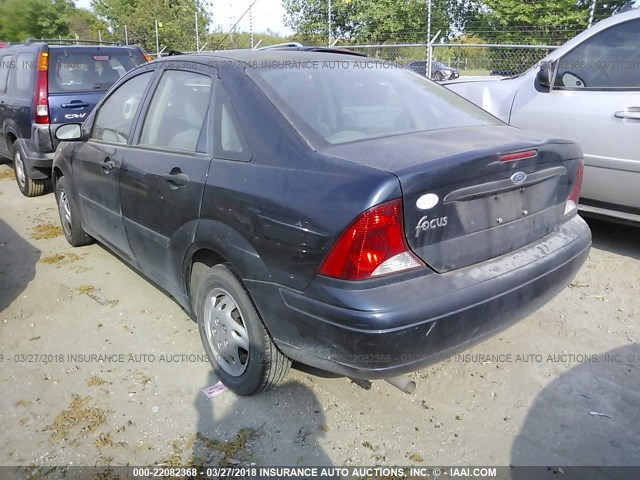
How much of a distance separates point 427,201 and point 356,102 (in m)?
0.94

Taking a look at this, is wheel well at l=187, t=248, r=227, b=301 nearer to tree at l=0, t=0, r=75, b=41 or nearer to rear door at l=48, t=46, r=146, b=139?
rear door at l=48, t=46, r=146, b=139

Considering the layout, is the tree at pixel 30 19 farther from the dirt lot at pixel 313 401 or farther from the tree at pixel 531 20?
the dirt lot at pixel 313 401

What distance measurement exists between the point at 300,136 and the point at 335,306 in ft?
2.61

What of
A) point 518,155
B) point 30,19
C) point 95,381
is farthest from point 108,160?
point 30,19

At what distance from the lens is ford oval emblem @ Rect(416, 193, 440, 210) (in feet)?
6.79

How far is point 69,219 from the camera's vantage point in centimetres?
497

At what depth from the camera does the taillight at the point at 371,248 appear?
2014 mm

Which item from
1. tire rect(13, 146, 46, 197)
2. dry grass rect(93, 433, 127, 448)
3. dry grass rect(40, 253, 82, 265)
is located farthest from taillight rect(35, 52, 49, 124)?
dry grass rect(93, 433, 127, 448)

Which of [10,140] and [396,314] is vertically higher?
[10,140]

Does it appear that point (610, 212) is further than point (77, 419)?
Yes

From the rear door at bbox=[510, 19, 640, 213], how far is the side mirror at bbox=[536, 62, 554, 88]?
125mm

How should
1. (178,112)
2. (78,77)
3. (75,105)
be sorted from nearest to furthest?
(178,112) < (75,105) < (78,77)

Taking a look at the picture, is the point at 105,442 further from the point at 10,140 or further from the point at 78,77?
the point at 10,140

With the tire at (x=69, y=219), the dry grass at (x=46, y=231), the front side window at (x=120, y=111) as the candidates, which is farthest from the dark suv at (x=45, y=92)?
the front side window at (x=120, y=111)
